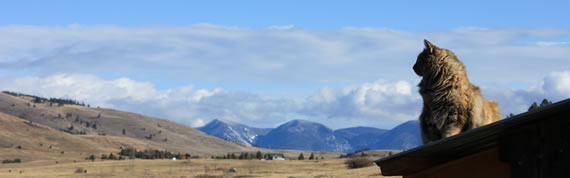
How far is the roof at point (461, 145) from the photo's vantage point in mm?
5301

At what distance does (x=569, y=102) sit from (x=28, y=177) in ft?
158

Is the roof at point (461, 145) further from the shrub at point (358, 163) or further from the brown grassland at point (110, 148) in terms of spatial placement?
the shrub at point (358, 163)

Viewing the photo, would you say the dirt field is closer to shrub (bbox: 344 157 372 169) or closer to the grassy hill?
shrub (bbox: 344 157 372 169)

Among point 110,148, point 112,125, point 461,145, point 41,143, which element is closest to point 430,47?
point 461,145

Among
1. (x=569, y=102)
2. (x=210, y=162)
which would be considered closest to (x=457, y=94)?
(x=569, y=102)

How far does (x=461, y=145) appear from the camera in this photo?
6.19 m

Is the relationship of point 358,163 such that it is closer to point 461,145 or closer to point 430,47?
point 430,47

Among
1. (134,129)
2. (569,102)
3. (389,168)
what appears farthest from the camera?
(134,129)

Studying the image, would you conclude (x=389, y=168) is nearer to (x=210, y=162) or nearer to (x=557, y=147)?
(x=557, y=147)

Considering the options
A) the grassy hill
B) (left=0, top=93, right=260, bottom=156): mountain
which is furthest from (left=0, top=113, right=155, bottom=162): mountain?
(left=0, top=93, right=260, bottom=156): mountain

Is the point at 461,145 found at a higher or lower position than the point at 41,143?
lower

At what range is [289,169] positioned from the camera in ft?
189

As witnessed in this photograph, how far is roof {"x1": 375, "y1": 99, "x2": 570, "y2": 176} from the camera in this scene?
5.30 m

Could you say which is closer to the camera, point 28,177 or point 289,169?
point 28,177
